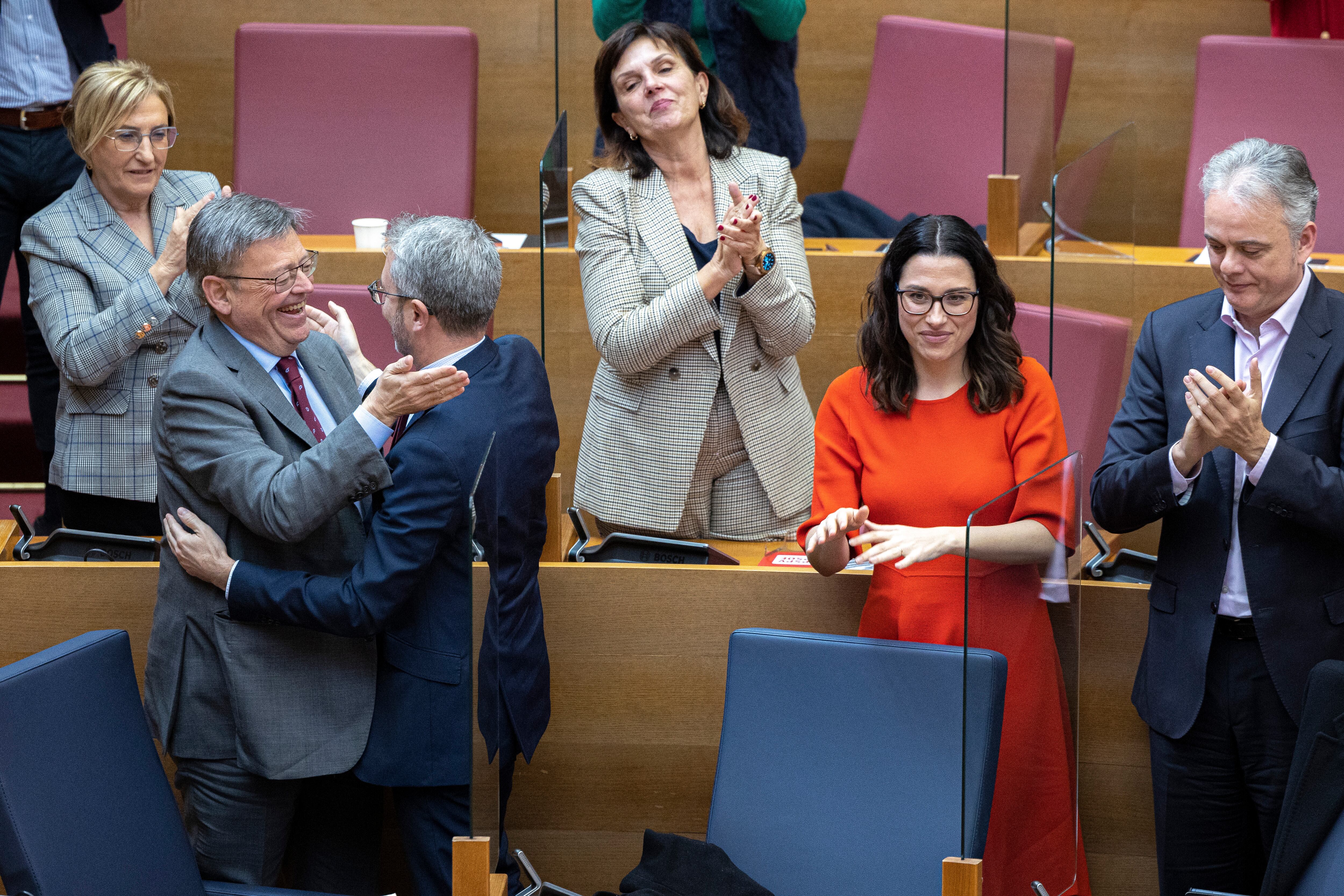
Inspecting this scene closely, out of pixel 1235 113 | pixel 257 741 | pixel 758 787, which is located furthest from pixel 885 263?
pixel 1235 113

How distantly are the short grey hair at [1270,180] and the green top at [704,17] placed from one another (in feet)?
4.36

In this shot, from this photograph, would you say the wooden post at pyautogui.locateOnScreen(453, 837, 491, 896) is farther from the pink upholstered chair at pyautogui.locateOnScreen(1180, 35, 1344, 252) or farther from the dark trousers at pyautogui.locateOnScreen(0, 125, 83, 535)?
the pink upholstered chair at pyautogui.locateOnScreen(1180, 35, 1344, 252)

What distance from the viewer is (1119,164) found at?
2338mm

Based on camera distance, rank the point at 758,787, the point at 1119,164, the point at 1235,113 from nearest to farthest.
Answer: the point at 758,787 < the point at 1119,164 < the point at 1235,113

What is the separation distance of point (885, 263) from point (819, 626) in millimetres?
572

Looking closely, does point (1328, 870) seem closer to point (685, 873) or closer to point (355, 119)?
point (685, 873)

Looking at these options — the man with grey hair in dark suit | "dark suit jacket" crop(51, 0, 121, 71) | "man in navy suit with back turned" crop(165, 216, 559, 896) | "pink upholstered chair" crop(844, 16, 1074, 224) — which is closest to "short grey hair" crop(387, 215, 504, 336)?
"man in navy suit with back turned" crop(165, 216, 559, 896)

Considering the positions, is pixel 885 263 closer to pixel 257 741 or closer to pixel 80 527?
pixel 257 741

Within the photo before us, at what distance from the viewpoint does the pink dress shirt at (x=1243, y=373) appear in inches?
71.4

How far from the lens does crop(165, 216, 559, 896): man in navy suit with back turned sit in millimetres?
1784

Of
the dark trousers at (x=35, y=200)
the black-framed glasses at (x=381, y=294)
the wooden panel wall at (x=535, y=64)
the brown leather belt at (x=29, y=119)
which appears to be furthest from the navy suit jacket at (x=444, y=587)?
the wooden panel wall at (x=535, y=64)

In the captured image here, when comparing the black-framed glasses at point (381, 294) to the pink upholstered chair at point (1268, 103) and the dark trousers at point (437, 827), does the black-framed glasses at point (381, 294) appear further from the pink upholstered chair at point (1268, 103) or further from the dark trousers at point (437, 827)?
the pink upholstered chair at point (1268, 103)

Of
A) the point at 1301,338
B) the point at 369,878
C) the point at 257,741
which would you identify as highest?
the point at 1301,338

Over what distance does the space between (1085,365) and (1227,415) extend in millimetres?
753
